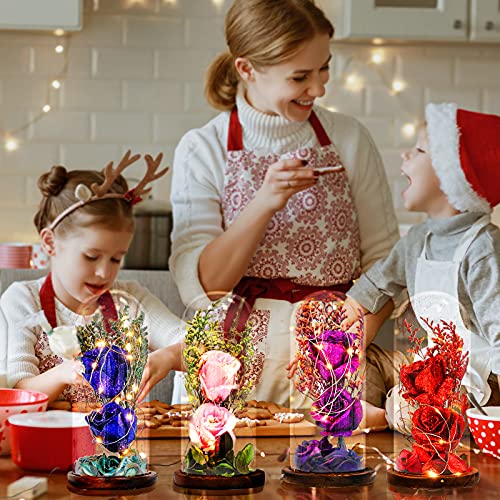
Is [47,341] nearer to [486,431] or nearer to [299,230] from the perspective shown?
[299,230]

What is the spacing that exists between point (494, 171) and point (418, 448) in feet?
2.91

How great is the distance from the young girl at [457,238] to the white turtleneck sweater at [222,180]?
20cm

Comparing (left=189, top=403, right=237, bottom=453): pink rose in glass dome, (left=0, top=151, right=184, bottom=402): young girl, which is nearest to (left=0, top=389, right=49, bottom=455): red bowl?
(left=189, top=403, right=237, bottom=453): pink rose in glass dome

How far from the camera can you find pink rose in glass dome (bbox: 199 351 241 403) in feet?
4.21

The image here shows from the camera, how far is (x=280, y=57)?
2.23 metres

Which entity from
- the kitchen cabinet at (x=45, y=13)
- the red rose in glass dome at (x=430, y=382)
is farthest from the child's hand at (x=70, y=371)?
→ the kitchen cabinet at (x=45, y=13)

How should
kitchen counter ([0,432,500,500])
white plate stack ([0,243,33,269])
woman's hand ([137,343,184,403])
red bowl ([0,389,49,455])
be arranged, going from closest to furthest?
kitchen counter ([0,432,500,500]) → red bowl ([0,389,49,455]) → woman's hand ([137,343,184,403]) → white plate stack ([0,243,33,269])

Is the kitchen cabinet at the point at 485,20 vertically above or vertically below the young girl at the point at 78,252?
above

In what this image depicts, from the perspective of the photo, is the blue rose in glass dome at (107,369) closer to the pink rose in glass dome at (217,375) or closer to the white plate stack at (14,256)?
the pink rose in glass dome at (217,375)

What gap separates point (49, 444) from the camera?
132 centimetres

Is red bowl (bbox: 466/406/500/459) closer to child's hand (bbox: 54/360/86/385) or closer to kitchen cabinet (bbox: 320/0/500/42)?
child's hand (bbox: 54/360/86/385)

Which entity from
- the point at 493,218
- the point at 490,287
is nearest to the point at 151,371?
the point at 490,287

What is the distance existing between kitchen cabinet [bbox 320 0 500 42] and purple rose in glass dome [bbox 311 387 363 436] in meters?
2.07

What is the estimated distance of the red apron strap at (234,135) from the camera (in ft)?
7.71
